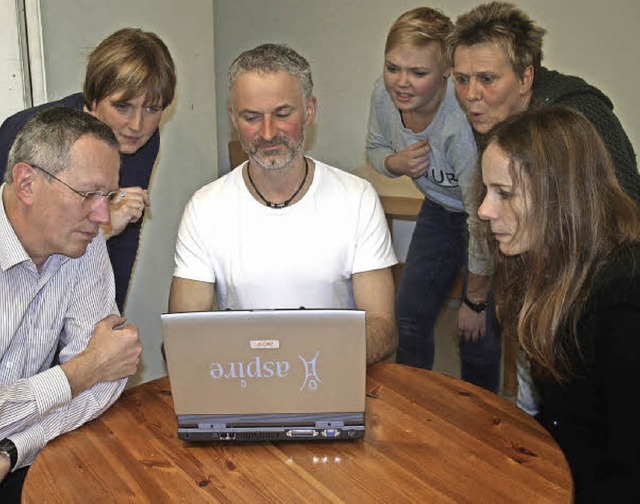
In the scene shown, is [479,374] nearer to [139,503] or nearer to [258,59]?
[258,59]

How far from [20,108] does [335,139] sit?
2220 millimetres

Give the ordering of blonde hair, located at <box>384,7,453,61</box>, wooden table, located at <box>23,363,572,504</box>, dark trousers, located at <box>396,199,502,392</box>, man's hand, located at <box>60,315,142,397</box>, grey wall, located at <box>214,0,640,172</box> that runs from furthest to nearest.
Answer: grey wall, located at <box>214,0,640,172</box> < dark trousers, located at <box>396,199,502,392</box> < blonde hair, located at <box>384,7,453,61</box> < man's hand, located at <box>60,315,142,397</box> < wooden table, located at <box>23,363,572,504</box>

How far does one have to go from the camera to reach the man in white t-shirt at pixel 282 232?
1.90 meters

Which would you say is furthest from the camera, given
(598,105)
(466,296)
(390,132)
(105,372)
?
(390,132)

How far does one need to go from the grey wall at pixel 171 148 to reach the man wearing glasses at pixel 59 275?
1267 mm

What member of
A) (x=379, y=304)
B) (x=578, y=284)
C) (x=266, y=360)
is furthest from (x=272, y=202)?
(x=578, y=284)

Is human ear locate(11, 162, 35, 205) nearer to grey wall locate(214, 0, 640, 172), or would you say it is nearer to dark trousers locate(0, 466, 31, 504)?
dark trousers locate(0, 466, 31, 504)

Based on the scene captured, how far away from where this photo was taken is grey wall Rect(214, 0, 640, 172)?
3.36 m

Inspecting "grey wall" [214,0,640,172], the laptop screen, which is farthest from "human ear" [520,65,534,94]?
"grey wall" [214,0,640,172]

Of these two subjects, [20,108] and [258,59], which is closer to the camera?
[258,59]

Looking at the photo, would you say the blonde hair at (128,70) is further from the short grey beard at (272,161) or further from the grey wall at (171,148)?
the grey wall at (171,148)

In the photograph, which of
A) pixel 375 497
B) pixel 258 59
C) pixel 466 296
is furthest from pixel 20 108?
pixel 375 497

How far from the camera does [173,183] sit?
3064mm

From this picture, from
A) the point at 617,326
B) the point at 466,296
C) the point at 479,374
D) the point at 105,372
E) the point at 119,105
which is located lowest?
the point at 479,374
